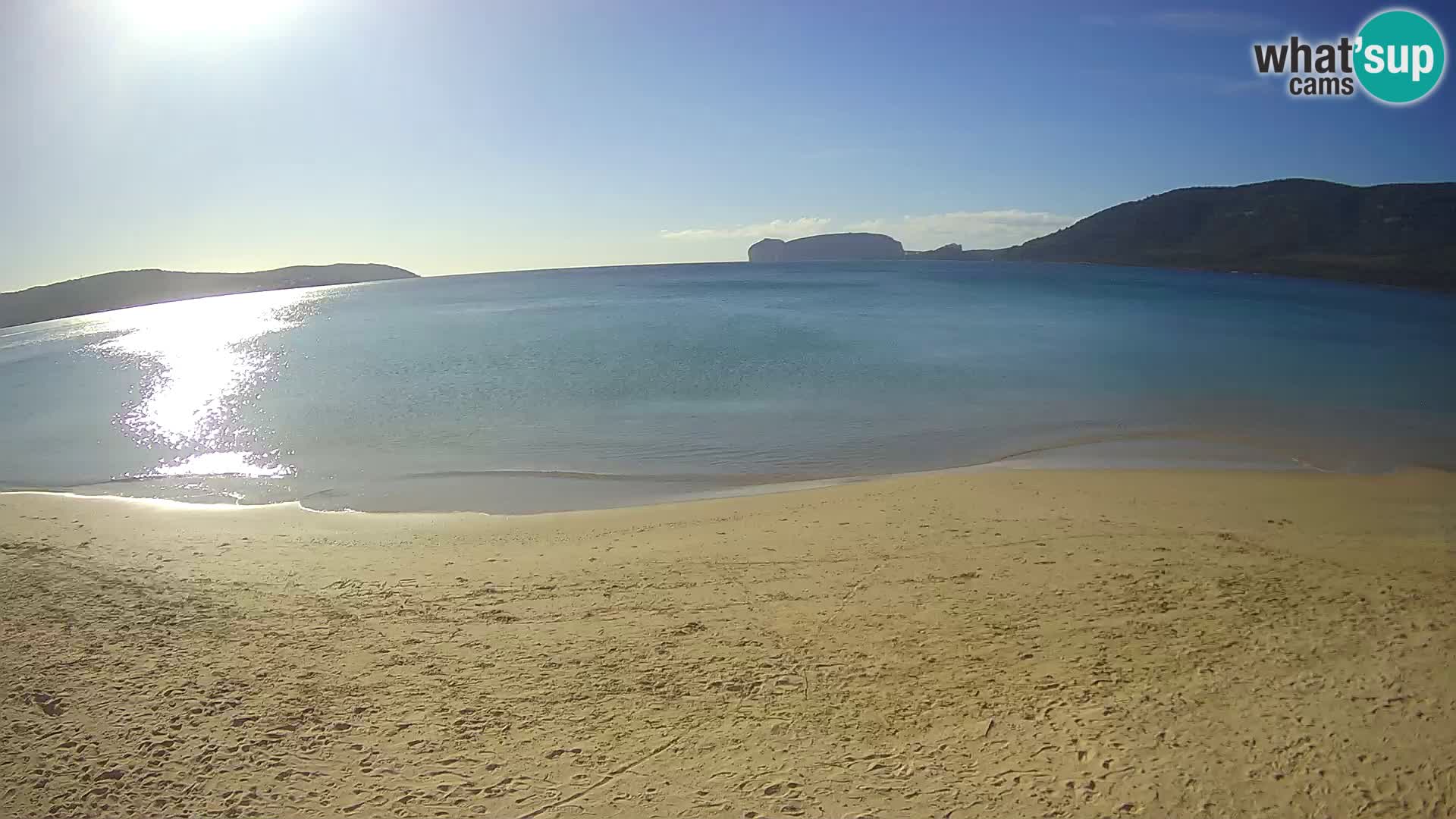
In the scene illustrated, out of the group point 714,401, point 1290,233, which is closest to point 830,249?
point 1290,233

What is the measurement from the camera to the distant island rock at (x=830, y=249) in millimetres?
183375

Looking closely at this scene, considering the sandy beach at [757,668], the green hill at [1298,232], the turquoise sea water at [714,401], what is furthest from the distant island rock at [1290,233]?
the sandy beach at [757,668]

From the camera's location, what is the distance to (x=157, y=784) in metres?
4.80

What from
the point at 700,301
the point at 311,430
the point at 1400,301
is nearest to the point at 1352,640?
the point at 311,430

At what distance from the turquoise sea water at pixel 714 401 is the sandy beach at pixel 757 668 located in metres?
3.37

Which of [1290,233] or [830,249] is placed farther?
[830,249]

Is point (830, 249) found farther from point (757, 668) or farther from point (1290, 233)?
point (757, 668)

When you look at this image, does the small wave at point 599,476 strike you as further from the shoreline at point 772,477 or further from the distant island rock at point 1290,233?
the distant island rock at point 1290,233

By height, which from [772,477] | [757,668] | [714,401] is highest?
[714,401]

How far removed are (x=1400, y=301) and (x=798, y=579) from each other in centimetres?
4808

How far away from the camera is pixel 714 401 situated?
18.7 metres

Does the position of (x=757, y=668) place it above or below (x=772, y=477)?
below

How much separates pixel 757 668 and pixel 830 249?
18491cm

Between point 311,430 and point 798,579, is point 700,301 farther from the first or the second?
point 798,579
